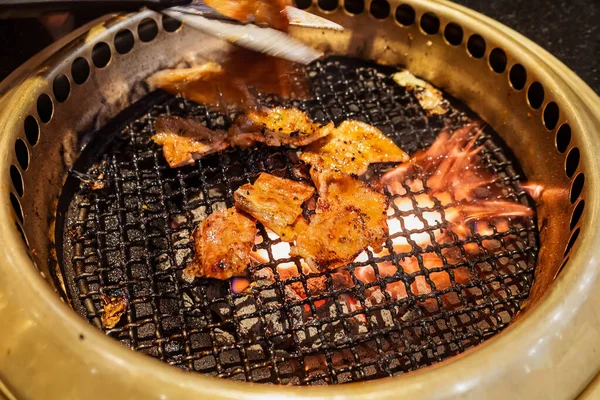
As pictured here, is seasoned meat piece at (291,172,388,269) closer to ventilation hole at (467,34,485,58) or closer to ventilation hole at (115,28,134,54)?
ventilation hole at (467,34,485,58)

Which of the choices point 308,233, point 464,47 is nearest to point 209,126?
point 308,233

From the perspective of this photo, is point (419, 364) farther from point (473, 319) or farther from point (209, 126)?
point (209, 126)

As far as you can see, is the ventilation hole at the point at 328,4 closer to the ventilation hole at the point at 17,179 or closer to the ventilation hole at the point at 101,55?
the ventilation hole at the point at 101,55

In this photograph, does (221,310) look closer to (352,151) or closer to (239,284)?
(239,284)

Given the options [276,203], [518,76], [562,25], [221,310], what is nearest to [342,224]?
[276,203]

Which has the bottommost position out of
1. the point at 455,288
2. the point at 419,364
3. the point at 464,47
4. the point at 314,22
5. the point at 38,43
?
the point at 419,364

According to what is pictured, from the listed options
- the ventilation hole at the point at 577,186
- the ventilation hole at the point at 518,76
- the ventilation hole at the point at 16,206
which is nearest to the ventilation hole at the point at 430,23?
the ventilation hole at the point at 518,76
